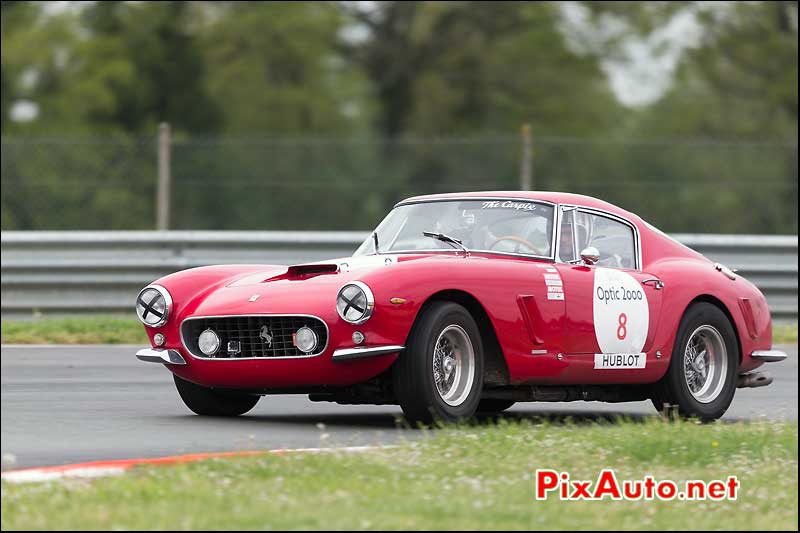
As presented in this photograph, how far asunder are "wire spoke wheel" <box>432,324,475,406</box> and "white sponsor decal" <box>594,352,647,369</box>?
96 centimetres

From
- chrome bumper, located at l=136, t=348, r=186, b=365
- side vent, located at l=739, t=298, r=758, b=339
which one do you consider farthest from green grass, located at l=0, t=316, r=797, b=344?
side vent, located at l=739, t=298, r=758, b=339

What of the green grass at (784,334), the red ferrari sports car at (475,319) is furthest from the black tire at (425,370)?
the green grass at (784,334)

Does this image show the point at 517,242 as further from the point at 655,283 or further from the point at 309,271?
the point at 309,271

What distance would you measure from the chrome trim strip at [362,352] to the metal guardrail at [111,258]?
23.0 feet

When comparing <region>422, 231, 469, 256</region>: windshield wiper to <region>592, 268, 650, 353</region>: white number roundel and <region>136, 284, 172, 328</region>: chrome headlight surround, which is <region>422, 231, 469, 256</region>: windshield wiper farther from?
<region>136, 284, 172, 328</region>: chrome headlight surround

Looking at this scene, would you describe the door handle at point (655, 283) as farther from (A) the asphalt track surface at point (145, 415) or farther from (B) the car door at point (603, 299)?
(A) the asphalt track surface at point (145, 415)

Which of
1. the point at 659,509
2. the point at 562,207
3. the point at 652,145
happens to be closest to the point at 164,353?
the point at 562,207

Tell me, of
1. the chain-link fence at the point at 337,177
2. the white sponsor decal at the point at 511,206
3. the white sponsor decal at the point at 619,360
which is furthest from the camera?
the chain-link fence at the point at 337,177

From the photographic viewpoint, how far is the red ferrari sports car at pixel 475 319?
775 cm

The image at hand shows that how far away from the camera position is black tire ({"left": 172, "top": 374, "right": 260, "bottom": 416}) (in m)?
8.63

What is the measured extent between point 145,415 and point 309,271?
1.16m

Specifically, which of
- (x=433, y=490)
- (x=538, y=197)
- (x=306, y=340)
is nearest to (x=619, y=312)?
(x=538, y=197)

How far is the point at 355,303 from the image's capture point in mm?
7676

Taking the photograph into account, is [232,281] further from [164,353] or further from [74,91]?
[74,91]
